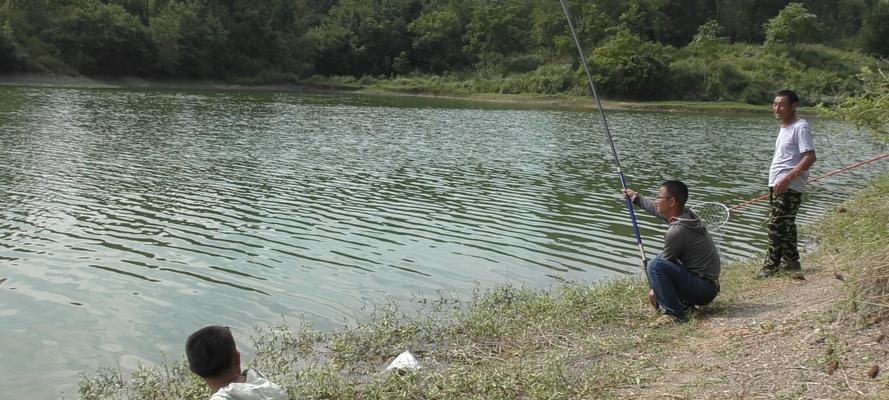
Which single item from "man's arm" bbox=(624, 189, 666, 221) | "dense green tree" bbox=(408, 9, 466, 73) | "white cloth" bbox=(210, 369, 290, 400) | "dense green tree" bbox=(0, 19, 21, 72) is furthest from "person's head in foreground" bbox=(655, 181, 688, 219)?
"dense green tree" bbox=(408, 9, 466, 73)

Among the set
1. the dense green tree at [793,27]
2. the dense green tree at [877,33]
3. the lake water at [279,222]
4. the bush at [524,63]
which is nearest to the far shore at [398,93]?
the bush at [524,63]

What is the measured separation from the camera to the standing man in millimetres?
7770

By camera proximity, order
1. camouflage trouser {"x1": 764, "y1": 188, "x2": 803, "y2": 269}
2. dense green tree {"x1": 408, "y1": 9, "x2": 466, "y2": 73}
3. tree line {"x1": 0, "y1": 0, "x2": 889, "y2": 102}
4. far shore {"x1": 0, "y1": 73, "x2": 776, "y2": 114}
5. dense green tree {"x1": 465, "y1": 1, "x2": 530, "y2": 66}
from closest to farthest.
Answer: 1. camouflage trouser {"x1": 764, "y1": 188, "x2": 803, "y2": 269}
2. far shore {"x1": 0, "y1": 73, "x2": 776, "y2": 114}
3. tree line {"x1": 0, "y1": 0, "x2": 889, "y2": 102}
4. dense green tree {"x1": 465, "y1": 1, "x2": 530, "y2": 66}
5. dense green tree {"x1": 408, "y1": 9, "x2": 466, "y2": 73}

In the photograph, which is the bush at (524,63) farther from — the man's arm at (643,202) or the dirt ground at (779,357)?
the dirt ground at (779,357)

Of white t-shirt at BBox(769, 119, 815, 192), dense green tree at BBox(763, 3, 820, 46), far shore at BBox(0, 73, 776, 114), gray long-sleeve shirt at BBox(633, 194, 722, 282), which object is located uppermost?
dense green tree at BBox(763, 3, 820, 46)

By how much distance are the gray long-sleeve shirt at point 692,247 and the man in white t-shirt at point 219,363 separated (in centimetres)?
411

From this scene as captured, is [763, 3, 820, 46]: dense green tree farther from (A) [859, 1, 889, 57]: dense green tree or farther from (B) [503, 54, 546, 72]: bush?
(B) [503, 54, 546, 72]: bush

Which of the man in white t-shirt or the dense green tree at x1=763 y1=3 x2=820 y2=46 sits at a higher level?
the dense green tree at x1=763 y1=3 x2=820 y2=46

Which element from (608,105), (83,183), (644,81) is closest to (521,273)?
(83,183)

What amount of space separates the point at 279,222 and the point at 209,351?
909 cm

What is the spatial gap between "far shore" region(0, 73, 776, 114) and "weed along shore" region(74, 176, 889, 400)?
5198 cm

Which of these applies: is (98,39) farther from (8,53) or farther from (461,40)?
(461,40)

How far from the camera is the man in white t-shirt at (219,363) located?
4.12 m

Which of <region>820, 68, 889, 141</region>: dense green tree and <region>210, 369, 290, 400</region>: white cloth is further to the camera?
<region>820, 68, 889, 141</region>: dense green tree
